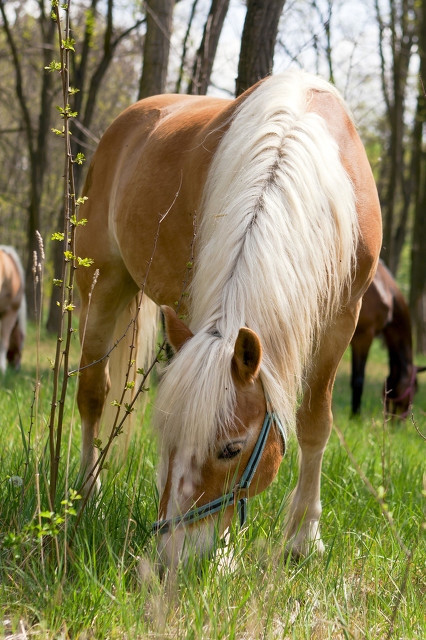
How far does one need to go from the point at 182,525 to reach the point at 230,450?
26 centimetres

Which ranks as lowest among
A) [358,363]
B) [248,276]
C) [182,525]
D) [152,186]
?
[358,363]

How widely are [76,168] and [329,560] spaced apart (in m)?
10.5

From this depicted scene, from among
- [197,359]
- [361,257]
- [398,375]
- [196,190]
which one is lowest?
[398,375]

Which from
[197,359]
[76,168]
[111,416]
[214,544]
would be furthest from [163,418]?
[76,168]

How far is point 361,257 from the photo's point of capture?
9.94ft

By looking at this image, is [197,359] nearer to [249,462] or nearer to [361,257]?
[249,462]

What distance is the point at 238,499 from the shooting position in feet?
7.92

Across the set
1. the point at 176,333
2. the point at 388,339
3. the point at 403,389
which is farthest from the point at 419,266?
the point at 176,333

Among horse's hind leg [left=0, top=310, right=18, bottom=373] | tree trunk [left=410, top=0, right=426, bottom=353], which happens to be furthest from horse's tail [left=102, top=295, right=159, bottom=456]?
tree trunk [left=410, top=0, right=426, bottom=353]

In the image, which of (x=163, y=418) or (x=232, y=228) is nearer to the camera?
(x=163, y=418)

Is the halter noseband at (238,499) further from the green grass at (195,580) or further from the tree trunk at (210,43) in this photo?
the tree trunk at (210,43)

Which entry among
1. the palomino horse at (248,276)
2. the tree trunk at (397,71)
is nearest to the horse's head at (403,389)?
the palomino horse at (248,276)

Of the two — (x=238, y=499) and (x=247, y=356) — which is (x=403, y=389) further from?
(x=247, y=356)

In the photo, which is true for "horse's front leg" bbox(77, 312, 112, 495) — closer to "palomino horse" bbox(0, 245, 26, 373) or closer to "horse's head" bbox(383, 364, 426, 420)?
"horse's head" bbox(383, 364, 426, 420)
